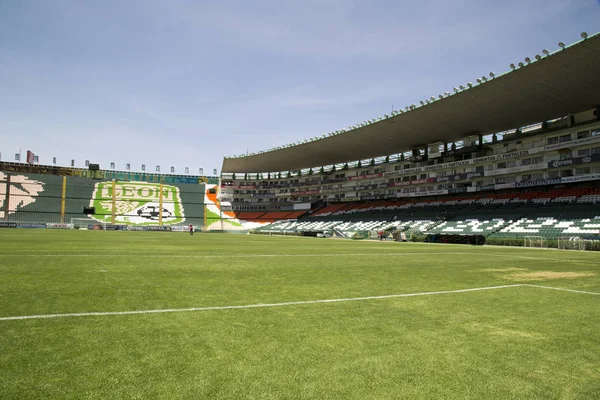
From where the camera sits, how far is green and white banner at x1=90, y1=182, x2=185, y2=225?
265ft

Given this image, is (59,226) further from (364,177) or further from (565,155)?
(565,155)

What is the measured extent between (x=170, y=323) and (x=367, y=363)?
288 centimetres

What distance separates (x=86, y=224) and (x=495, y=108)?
71.5m

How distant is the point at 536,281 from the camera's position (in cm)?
1079

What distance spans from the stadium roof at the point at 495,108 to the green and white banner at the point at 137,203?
32.9 metres

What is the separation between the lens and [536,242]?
114 ft

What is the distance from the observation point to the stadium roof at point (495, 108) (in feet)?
113

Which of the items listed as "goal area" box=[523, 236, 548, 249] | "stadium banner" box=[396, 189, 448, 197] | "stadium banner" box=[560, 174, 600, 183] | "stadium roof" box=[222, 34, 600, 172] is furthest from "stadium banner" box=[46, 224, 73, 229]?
"stadium banner" box=[560, 174, 600, 183]

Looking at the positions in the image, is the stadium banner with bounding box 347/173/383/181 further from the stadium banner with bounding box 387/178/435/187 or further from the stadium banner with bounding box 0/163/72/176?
the stadium banner with bounding box 0/163/72/176

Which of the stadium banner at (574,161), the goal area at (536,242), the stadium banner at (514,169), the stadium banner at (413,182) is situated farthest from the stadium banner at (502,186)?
the goal area at (536,242)

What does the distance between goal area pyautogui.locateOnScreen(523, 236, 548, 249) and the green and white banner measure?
68.8 meters

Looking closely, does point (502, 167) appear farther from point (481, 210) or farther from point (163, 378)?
point (163, 378)

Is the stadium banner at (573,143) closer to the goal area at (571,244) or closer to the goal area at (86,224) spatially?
the goal area at (571,244)

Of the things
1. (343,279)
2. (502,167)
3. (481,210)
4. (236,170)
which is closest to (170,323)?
(343,279)
